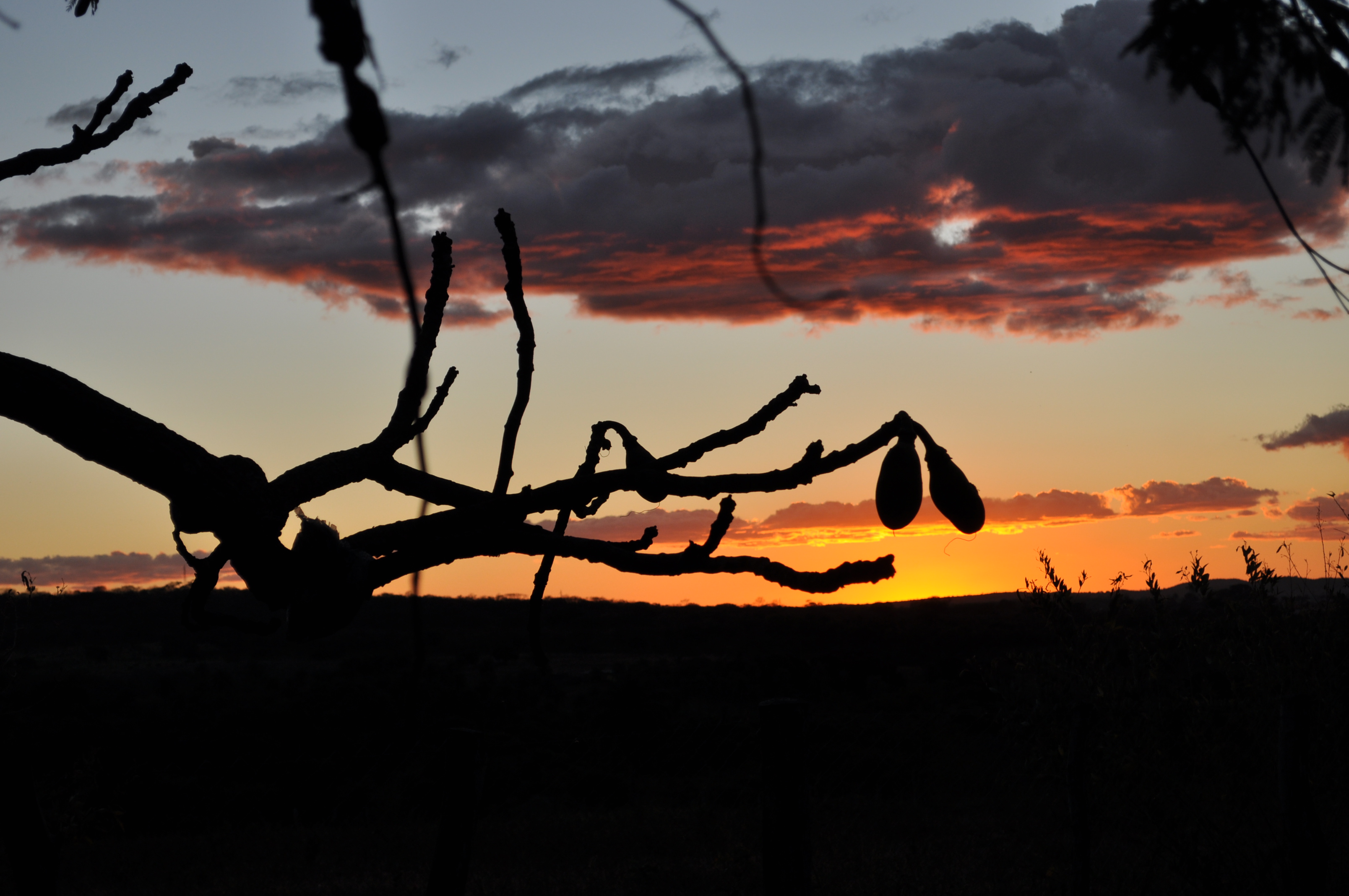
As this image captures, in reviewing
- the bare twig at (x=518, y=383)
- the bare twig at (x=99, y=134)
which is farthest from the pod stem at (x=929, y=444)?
the bare twig at (x=99, y=134)

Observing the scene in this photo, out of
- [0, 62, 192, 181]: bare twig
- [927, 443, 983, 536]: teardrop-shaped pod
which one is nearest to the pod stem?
[927, 443, 983, 536]: teardrop-shaped pod

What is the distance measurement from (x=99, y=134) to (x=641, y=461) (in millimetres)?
1860

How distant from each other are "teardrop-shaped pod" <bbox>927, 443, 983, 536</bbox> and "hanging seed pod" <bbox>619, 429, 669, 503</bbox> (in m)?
0.62

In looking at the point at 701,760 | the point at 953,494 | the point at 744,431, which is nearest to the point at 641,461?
the point at 744,431

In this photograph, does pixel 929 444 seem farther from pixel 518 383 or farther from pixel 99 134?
pixel 99 134

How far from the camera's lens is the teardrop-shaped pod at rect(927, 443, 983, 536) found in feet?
6.71

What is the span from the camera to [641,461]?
2441mm

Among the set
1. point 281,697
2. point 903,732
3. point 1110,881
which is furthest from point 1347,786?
point 281,697

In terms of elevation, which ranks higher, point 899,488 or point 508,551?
point 899,488

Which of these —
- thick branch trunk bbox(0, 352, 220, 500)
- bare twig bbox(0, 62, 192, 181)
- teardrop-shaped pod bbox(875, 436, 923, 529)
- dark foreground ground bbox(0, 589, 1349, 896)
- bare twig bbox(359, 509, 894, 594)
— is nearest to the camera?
teardrop-shaped pod bbox(875, 436, 923, 529)

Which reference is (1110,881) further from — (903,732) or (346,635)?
(346,635)

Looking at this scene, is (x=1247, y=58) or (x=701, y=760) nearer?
(x=1247, y=58)

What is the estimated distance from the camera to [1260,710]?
8094 mm

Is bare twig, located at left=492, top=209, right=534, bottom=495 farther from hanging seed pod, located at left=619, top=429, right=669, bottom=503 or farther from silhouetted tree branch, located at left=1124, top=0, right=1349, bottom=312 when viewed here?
silhouetted tree branch, located at left=1124, top=0, right=1349, bottom=312
